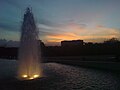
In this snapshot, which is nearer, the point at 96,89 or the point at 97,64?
the point at 96,89

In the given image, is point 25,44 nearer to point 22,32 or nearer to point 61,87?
point 22,32

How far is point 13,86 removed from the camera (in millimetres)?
19469

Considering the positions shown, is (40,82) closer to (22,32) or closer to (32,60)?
(32,60)

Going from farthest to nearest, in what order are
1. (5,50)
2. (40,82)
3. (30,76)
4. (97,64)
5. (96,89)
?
(5,50)
(97,64)
(30,76)
(40,82)
(96,89)

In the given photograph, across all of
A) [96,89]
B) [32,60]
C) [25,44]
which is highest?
[25,44]

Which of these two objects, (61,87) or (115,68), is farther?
(115,68)

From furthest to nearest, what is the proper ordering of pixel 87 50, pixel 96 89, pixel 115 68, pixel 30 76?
pixel 87 50 → pixel 115 68 → pixel 30 76 → pixel 96 89

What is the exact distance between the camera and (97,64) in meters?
39.3

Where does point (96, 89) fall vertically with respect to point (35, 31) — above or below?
below

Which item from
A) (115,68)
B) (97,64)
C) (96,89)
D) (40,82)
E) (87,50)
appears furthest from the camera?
(87,50)

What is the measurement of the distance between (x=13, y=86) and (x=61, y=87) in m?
4.08

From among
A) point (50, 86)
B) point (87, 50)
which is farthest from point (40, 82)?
point (87, 50)

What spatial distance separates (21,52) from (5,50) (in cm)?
10542

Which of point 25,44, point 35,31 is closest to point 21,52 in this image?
point 25,44
